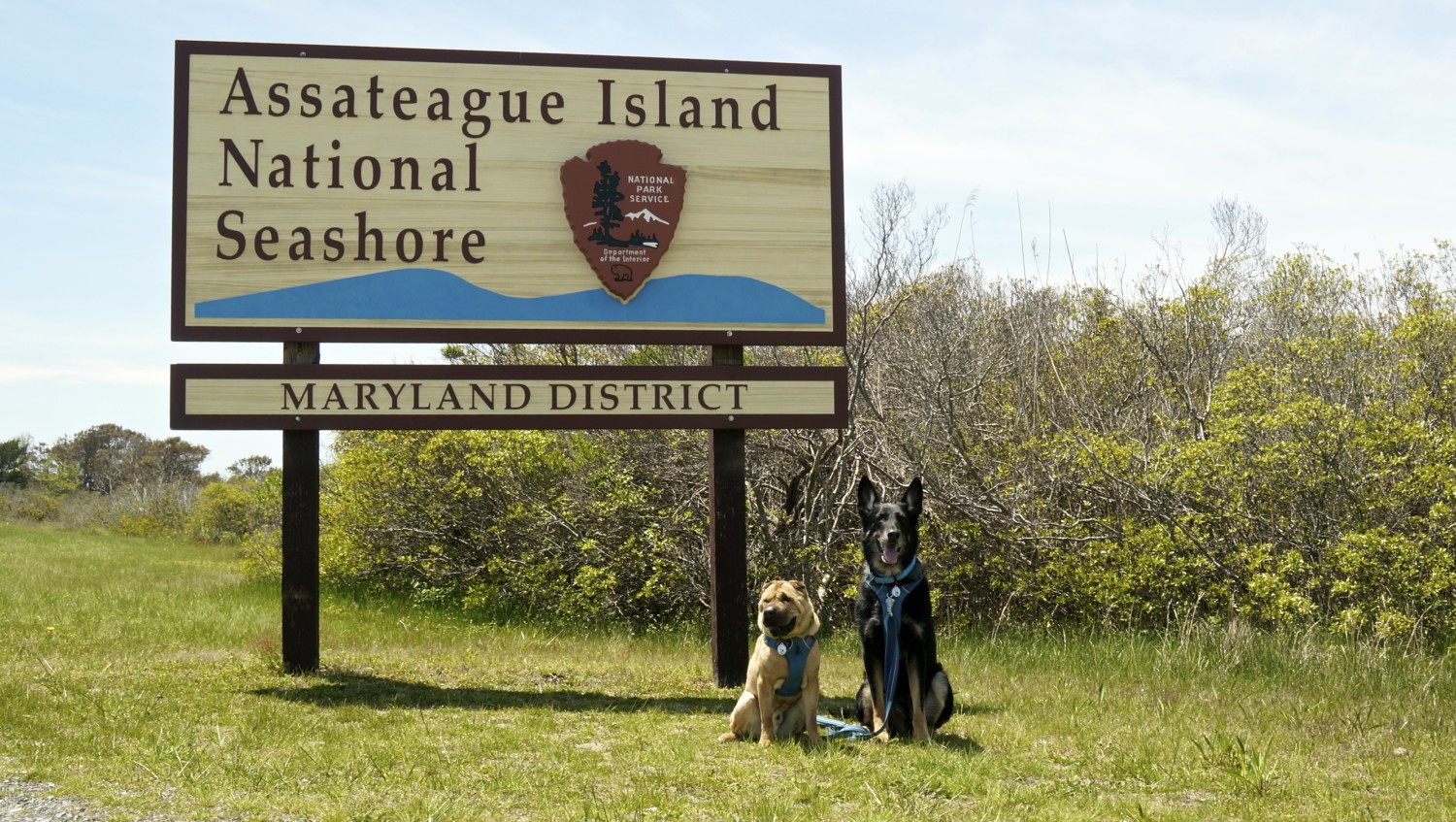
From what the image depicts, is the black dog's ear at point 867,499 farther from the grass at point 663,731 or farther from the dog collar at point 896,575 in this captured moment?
the grass at point 663,731

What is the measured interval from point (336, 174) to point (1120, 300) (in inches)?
334

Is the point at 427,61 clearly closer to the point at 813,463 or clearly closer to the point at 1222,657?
the point at 813,463

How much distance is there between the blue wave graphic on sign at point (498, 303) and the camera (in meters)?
8.02

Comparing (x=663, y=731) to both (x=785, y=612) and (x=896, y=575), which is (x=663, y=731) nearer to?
(x=785, y=612)

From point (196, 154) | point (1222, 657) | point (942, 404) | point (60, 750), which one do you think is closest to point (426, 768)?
point (60, 750)

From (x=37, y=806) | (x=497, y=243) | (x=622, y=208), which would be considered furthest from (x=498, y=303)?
(x=37, y=806)

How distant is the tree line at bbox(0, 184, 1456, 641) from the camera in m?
9.95

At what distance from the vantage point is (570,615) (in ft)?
39.5

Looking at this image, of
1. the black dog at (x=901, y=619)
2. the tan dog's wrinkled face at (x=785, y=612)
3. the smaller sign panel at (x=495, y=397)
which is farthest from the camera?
the smaller sign panel at (x=495, y=397)

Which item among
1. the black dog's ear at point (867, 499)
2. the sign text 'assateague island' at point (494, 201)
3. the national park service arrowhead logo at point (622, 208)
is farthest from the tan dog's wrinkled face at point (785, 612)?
the national park service arrowhead logo at point (622, 208)

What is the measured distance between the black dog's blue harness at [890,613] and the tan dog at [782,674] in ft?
0.85

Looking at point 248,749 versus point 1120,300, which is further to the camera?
point 1120,300

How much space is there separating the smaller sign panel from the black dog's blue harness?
2.18 meters

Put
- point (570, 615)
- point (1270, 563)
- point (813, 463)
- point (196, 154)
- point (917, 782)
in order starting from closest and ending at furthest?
point (917, 782)
point (196, 154)
point (1270, 563)
point (813, 463)
point (570, 615)
